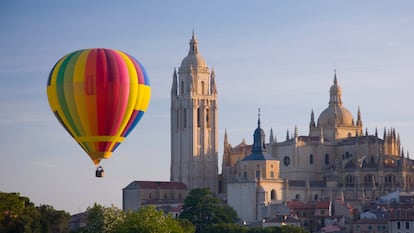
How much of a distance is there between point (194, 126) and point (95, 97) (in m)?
56.3

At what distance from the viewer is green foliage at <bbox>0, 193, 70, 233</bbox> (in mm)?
74250

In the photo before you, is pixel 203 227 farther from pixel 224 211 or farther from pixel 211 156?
pixel 211 156

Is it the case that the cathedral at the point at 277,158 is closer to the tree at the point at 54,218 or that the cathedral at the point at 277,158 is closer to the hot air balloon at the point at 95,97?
the tree at the point at 54,218

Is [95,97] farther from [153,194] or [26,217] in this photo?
[153,194]

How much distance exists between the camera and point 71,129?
187ft

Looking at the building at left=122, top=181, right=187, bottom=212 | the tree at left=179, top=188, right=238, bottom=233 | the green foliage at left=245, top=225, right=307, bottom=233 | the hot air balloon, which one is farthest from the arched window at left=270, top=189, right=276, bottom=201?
the hot air balloon

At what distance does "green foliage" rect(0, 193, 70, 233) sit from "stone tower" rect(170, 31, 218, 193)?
90.3 feet

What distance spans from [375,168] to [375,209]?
885cm

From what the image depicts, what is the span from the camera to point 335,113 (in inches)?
4478

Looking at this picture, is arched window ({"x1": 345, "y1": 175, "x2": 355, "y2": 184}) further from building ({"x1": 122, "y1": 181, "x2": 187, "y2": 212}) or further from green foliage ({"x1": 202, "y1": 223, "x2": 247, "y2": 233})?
green foliage ({"x1": 202, "y1": 223, "x2": 247, "y2": 233})

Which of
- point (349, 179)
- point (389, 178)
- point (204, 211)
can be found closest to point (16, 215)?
point (204, 211)

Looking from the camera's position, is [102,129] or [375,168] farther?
[375,168]

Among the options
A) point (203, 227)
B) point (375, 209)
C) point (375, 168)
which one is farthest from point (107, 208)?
point (375, 168)

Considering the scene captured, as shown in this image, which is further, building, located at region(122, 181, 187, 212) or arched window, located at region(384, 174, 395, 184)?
building, located at region(122, 181, 187, 212)
